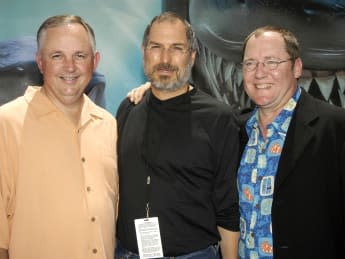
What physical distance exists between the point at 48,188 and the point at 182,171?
0.60 metres

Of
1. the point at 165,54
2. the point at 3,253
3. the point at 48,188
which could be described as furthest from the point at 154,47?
the point at 3,253

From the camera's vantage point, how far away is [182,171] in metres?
1.87

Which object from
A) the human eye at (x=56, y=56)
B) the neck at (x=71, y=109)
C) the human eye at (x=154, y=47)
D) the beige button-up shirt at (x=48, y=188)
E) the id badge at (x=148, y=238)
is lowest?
the id badge at (x=148, y=238)

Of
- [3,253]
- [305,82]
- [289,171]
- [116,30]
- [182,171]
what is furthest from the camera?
[305,82]

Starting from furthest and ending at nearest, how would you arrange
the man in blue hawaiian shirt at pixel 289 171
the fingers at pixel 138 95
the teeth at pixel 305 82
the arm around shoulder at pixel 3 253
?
the teeth at pixel 305 82, the fingers at pixel 138 95, the man in blue hawaiian shirt at pixel 289 171, the arm around shoulder at pixel 3 253

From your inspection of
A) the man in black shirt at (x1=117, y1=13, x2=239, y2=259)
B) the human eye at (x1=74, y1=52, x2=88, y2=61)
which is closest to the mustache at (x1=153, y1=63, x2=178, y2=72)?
the man in black shirt at (x1=117, y1=13, x2=239, y2=259)

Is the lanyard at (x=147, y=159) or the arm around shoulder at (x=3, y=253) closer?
the arm around shoulder at (x=3, y=253)

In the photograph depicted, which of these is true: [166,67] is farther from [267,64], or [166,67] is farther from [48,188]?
[48,188]

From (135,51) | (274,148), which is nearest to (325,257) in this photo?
(274,148)

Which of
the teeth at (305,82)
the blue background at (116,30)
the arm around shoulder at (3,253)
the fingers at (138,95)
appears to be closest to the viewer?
the arm around shoulder at (3,253)

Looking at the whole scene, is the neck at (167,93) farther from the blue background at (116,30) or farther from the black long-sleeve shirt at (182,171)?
the blue background at (116,30)

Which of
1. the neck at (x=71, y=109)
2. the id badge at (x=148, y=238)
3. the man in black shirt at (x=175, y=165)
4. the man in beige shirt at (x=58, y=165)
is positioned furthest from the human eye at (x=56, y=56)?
the id badge at (x=148, y=238)

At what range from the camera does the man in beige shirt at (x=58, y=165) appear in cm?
163

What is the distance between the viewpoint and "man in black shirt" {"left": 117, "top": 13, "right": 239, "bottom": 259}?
1847 millimetres
